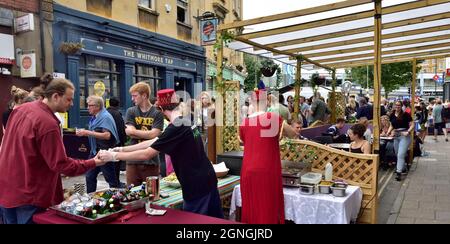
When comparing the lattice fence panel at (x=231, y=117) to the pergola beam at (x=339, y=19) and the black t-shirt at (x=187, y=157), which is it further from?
the black t-shirt at (x=187, y=157)

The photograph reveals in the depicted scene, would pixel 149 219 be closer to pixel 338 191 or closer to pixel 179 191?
pixel 179 191

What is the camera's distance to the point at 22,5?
360 inches

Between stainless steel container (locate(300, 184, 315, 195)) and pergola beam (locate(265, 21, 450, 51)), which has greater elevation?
pergola beam (locate(265, 21, 450, 51))

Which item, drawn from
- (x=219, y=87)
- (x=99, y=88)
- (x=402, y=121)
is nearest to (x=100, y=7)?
(x=99, y=88)

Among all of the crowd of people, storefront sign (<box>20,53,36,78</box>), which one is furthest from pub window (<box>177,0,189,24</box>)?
the crowd of people

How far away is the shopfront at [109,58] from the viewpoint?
33.6 ft

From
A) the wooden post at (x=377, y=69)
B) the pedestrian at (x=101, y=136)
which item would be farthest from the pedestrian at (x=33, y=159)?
the wooden post at (x=377, y=69)

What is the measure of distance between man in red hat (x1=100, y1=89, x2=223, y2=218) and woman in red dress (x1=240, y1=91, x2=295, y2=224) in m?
0.62

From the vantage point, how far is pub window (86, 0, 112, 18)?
11.2 meters

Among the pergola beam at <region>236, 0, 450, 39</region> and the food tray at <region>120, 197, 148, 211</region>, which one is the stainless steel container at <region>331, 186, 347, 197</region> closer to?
the food tray at <region>120, 197, 148, 211</region>

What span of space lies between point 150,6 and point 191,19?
2916 millimetres

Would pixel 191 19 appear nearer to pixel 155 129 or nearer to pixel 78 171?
pixel 155 129

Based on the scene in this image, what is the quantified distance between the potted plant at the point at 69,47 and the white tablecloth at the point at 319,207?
825cm
